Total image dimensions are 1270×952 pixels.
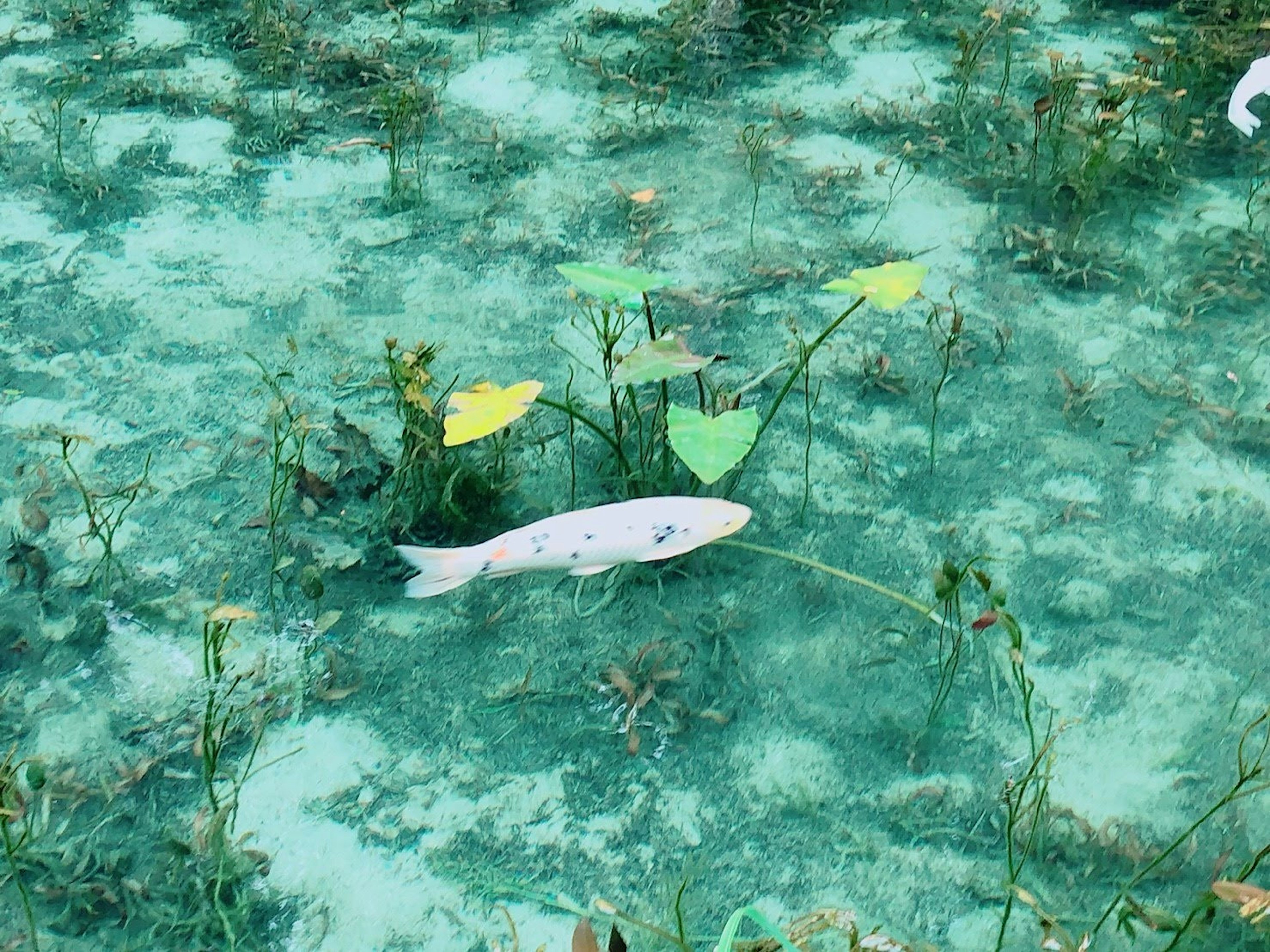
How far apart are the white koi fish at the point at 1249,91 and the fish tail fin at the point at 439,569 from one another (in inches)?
120

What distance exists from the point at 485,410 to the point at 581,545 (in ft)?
1.18

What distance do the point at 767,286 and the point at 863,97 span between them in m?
1.49

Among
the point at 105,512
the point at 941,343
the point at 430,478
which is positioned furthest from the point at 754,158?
the point at 105,512

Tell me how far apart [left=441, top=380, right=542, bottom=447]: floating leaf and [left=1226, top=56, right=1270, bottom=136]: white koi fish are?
8.95ft

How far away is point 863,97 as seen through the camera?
4730mm

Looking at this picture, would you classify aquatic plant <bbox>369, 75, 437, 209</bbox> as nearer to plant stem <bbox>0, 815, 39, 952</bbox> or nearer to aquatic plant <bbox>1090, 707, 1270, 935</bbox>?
plant stem <bbox>0, 815, 39, 952</bbox>

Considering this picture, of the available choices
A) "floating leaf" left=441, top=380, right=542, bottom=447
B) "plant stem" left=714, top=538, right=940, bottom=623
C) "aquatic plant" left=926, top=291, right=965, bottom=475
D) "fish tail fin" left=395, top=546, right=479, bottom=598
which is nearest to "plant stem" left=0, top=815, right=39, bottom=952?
"fish tail fin" left=395, top=546, right=479, bottom=598

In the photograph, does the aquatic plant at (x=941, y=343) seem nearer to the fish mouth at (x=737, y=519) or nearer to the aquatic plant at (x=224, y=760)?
the fish mouth at (x=737, y=519)

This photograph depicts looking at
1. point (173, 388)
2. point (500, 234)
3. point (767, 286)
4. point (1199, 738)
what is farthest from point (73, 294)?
point (1199, 738)

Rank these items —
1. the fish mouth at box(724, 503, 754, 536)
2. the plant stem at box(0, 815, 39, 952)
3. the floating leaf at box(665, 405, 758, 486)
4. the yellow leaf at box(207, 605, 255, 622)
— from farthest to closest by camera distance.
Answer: the fish mouth at box(724, 503, 754, 536)
the floating leaf at box(665, 405, 758, 486)
the yellow leaf at box(207, 605, 255, 622)
the plant stem at box(0, 815, 39, 952)

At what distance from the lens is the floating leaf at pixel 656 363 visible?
251 cm

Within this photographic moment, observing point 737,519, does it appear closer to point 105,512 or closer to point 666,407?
point 666,407

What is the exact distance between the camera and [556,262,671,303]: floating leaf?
262 cm

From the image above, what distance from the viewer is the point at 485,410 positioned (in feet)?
7.89
